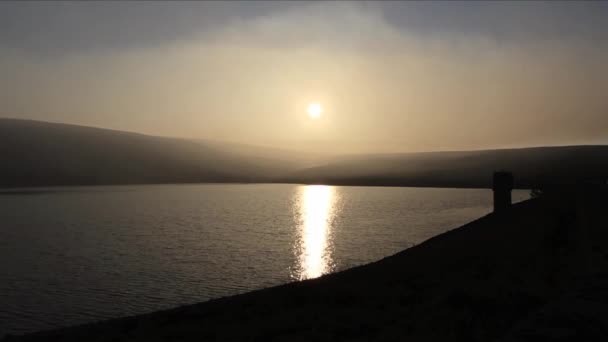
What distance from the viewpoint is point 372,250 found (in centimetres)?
3678

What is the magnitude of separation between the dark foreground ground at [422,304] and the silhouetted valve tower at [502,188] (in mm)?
18608

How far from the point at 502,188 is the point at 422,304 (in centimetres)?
3127

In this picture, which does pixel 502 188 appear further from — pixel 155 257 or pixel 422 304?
pixel 422 304

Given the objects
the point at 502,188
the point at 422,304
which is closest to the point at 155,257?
the point at 422,304

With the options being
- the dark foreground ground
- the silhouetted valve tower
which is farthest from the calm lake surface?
the silhouetted valve tower

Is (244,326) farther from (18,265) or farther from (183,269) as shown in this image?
(18,265)

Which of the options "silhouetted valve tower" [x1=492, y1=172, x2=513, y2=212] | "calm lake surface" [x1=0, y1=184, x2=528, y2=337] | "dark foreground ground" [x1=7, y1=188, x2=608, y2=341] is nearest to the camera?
"dark foreground ground" [x1=7, y1=188, x2=608, y2=341]

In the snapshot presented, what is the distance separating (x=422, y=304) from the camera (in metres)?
13.2

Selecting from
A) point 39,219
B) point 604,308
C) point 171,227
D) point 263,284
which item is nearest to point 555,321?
point 604,308

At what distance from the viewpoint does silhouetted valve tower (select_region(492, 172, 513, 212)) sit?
39.4m

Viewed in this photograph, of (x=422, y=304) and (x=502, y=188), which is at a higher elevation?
(x=502, y=188)

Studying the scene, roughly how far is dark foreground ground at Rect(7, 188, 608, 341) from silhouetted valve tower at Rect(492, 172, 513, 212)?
1861cm

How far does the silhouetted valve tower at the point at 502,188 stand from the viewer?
3938cm

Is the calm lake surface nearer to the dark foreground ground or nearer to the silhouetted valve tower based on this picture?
the dark foreground ground
